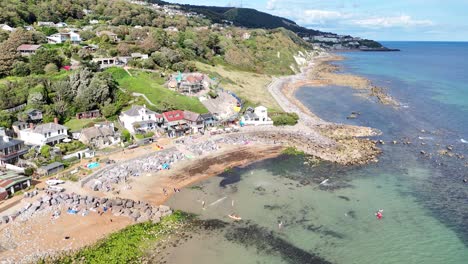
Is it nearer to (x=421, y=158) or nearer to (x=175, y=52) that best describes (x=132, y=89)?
(x=175, y=52)

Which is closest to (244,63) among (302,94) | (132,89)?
(302,94)

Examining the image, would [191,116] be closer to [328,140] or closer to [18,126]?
[328,140]

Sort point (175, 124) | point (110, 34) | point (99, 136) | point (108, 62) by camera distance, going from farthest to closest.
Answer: point (110, 34)
point (108, 62)
point (175, 124)
point (99, 136)

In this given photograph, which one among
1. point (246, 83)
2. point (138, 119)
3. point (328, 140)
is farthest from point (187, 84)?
point (328, 140)

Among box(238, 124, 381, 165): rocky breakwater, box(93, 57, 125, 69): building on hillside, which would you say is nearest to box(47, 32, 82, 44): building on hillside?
box(93, 57, 125, 69): building on hillside

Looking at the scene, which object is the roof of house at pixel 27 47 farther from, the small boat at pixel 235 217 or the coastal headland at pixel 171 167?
the small boat at pixel 235 217

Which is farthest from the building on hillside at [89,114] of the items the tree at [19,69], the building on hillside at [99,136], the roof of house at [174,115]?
the tree at [19,69]

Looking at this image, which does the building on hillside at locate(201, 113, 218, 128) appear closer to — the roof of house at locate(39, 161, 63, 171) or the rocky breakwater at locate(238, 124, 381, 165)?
the rocky breakwater at locate(238, 124, 381, 165)
